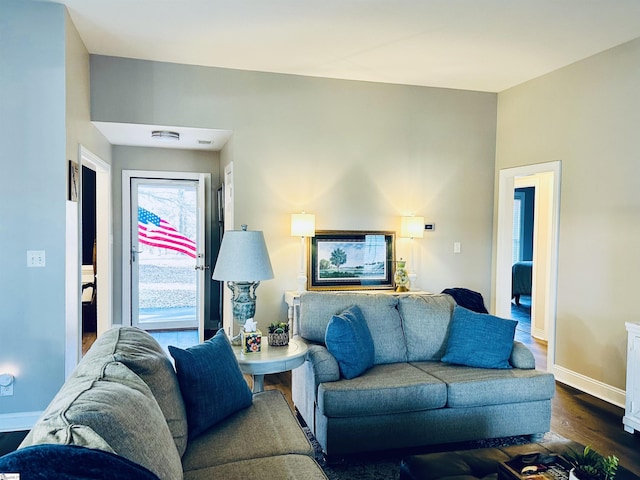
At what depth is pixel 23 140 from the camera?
10.5 ft

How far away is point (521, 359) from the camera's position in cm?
317

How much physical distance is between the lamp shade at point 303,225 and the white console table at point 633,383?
267 cm

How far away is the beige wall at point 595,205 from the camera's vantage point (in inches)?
147

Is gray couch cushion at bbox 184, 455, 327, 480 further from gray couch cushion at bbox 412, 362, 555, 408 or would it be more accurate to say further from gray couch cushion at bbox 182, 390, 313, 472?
gray couch cushion at bbox 412, 362, 555, 408

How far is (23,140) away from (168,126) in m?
1.41

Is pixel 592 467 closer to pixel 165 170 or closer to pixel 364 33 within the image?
pixel 364 33

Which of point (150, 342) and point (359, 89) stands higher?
point (359, 89)

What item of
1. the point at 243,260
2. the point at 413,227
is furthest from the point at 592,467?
the point at 413,227

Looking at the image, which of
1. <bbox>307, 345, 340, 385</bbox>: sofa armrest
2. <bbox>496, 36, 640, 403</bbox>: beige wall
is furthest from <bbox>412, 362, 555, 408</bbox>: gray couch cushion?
<bbox>496, 36, 640, 403</bbox>: beige wall

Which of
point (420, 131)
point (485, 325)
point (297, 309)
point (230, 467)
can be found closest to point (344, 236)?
point (297, 309)

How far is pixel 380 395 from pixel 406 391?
170 mm

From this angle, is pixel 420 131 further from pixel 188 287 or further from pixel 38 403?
pixel 38 403

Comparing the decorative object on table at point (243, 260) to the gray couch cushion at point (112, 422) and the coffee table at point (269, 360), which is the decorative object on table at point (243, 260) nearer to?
the coffee table at point (269, 360)

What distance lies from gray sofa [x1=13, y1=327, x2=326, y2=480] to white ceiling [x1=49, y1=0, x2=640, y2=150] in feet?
7.76
